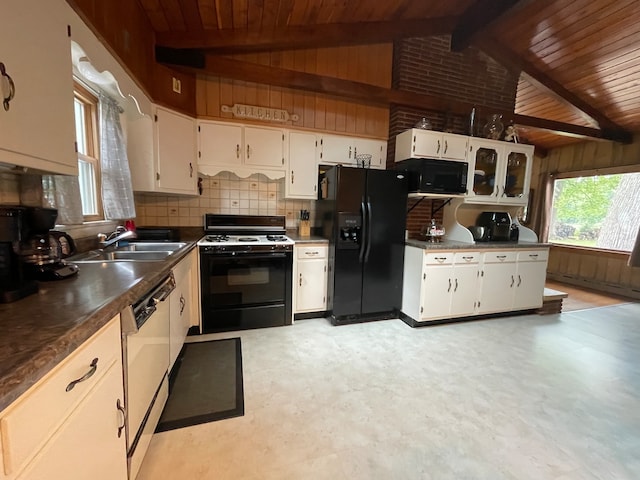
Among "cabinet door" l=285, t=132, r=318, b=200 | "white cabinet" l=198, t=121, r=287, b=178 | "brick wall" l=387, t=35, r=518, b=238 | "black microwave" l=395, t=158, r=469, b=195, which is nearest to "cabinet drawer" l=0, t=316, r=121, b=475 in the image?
"white cabinet" l=198, t=121, r=287, b=178

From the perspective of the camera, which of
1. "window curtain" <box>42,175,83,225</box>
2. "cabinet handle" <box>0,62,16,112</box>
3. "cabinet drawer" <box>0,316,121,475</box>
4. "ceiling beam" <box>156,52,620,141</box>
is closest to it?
"cabinet drawer" <box>0,316,121,475</box>

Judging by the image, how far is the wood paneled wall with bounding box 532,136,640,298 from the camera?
15.2 ft

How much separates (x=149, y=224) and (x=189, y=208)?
445 mm

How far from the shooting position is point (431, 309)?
10.0 ft

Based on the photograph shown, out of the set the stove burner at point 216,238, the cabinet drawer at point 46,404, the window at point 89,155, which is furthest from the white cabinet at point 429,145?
the cabinet drawer at point 46,404

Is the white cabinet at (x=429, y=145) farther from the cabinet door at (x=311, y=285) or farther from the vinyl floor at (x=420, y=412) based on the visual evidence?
the vinyl floor at (x=420, y=412)

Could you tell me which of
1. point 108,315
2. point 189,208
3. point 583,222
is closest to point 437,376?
point 108,315

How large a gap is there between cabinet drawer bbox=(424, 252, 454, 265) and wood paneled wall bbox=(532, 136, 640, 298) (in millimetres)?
4025

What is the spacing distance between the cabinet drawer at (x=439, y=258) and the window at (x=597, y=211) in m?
4.13

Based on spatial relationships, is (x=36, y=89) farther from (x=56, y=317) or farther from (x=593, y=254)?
(x=593, y=254)

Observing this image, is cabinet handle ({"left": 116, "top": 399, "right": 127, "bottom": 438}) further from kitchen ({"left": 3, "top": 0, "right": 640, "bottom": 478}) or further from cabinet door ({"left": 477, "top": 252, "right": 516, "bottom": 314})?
cabinet door ({"left": 477, "top": 252, "right": 516, "bottom": 314})

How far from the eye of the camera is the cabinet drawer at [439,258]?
118 inches

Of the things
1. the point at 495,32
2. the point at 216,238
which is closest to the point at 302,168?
the point at 216,238

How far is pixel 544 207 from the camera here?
5.61 meters
